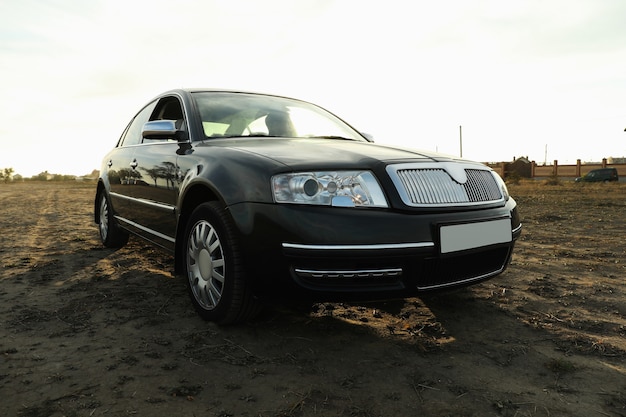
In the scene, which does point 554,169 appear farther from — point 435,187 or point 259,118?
point 435,187

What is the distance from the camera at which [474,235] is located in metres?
2.43

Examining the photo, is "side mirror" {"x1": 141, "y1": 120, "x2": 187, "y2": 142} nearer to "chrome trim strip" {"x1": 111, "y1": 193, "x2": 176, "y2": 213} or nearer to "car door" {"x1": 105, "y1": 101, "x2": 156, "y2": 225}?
"chrome trim strip" {"x1": 111, "y1": 193, "x2": 176, "y2": 213}

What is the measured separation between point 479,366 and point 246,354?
1.10 metres

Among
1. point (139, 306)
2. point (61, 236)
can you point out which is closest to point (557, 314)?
point (139, 306)

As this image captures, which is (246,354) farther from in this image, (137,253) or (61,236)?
(61,236)

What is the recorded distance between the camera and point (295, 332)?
8.61ft

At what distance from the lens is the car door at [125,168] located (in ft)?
14.1

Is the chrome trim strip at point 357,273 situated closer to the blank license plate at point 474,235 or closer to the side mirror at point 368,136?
the blank license plate at point 474,235

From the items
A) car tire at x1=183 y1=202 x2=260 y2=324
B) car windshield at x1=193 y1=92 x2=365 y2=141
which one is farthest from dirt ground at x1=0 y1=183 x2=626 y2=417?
car windshield at x1=193 y1=92 x2=365 y2=141

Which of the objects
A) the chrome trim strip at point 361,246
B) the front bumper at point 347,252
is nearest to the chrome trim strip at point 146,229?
the front bumper at point 347,252

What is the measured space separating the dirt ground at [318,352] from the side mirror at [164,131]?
1.12m

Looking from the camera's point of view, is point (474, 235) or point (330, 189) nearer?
point (330, 189)

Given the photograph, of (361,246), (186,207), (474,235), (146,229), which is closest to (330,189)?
(361,246)

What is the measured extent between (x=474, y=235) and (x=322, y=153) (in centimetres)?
90
